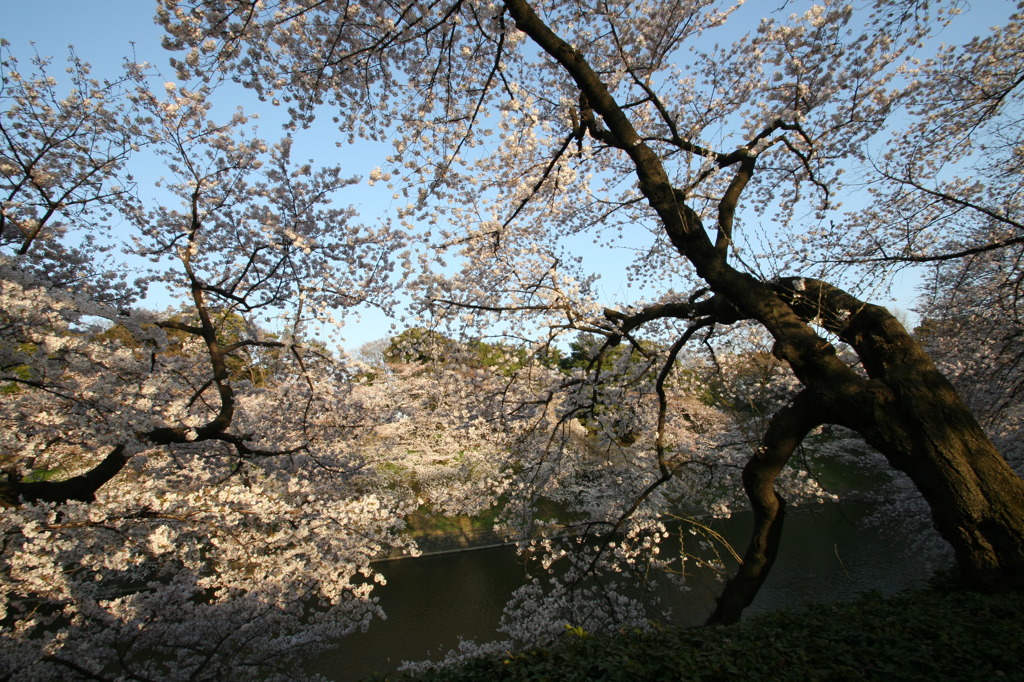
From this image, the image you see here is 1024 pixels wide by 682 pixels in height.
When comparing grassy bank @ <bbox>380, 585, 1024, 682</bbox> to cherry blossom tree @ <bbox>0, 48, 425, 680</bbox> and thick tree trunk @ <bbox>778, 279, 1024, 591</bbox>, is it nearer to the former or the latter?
thick tree trunk @ <bbox>778, 279, 1024, 591</bbox>

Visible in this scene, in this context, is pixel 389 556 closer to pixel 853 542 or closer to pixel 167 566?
pixel 167 566

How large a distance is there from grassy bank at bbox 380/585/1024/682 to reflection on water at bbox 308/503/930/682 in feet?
15.2

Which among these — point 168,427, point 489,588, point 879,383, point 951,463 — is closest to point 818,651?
point 951,463

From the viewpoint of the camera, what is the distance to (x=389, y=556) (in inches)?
A: 613

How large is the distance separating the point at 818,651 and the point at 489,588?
37.6 ft

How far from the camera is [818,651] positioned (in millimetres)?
3145

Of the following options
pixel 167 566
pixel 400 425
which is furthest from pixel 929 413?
pixel 400 425

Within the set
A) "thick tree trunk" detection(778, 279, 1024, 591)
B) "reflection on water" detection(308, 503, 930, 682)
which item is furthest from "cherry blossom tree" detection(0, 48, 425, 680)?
"thick tree trunk" detection(778, 279, 1024, 591)

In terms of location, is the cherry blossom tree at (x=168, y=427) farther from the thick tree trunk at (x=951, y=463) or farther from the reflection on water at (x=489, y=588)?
the thick tree trunk at (x=951, y=463)

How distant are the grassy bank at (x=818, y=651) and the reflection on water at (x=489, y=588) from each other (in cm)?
464

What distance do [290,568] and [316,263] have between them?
426cm

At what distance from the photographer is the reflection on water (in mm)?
9836

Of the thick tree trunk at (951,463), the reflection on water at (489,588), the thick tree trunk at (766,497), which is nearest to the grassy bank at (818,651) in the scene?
the thick tree trunk at (951,463)

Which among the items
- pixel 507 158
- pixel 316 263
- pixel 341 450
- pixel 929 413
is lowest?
pixel 341 450
